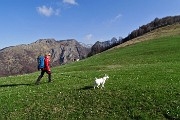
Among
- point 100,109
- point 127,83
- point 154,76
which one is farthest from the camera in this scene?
point 154,76

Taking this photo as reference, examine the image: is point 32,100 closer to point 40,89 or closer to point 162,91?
point 40,89

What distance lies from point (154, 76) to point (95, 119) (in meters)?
12.2

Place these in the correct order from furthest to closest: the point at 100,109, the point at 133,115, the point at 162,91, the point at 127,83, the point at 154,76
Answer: the point at 154,76 → the point at 127,83 → the point at 162,91 → the point at 100,109 → the point at 133,115

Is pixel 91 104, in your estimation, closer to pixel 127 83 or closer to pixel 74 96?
pixel 74 96

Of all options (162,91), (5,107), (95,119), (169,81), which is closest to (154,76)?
(169,81)

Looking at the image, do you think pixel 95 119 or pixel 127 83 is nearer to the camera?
pixel 95 119

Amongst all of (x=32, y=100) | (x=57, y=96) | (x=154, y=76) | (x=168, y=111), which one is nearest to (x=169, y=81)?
(x=154, y=76)

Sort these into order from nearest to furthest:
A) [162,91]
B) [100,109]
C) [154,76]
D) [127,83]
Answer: [100,109] → [162,91] → [127,83] → [154,76]

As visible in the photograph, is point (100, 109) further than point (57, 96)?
No

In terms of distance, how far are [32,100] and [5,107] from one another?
212 centimetres

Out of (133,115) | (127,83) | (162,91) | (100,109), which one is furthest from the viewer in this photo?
(127,83)

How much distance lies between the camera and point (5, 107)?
25.2m

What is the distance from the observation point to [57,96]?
86.0 feet

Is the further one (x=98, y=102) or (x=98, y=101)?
Result: (x=98, y=101)
